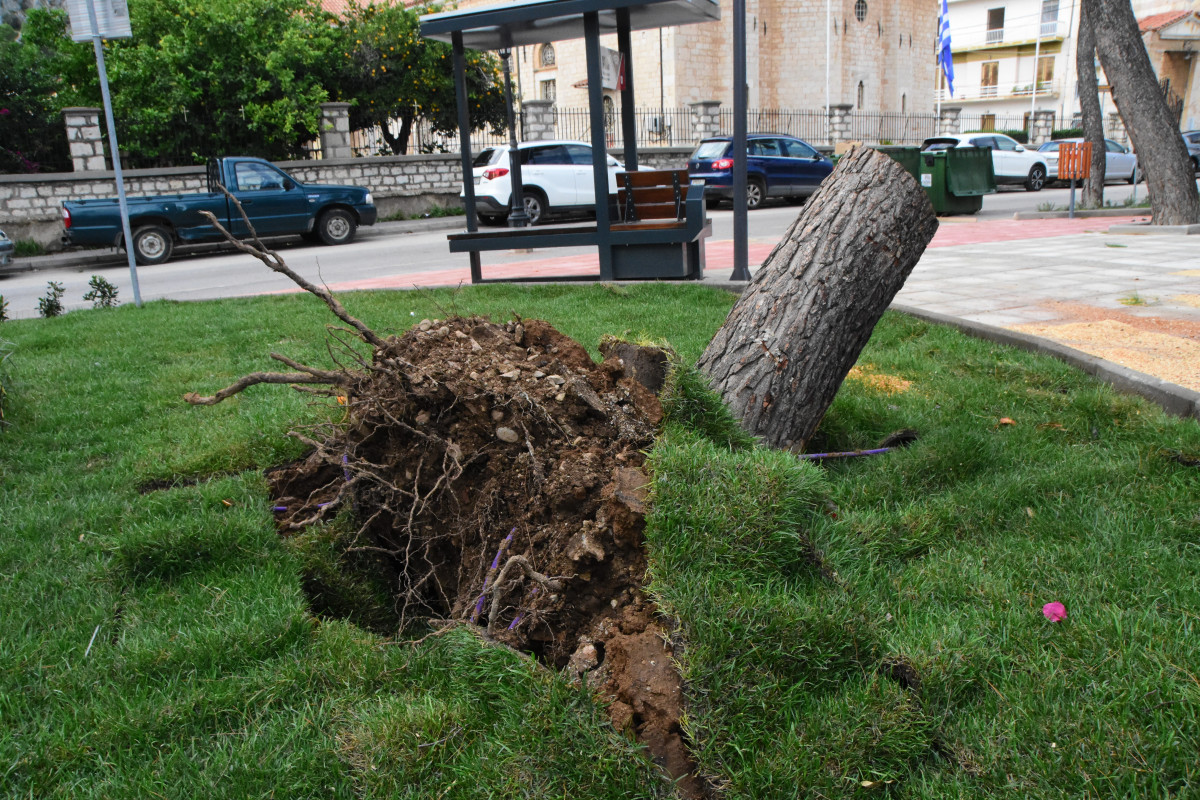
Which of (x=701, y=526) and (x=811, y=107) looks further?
(x=811, y=107)

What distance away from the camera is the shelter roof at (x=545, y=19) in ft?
27.8

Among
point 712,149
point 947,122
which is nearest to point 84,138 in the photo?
point 712,149

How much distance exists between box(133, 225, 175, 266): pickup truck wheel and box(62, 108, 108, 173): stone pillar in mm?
4999

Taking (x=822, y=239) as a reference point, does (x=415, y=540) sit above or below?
below

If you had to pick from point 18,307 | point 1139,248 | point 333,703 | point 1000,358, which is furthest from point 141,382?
point 1139,248

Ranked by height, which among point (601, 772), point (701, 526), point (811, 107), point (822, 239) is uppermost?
point (811, 107)

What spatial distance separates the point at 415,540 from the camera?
2986mm

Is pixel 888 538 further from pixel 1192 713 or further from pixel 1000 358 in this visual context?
pixel 1000 358

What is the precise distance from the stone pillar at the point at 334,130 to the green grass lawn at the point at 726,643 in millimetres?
20319

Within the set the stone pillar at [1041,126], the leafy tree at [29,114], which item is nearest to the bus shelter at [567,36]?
the leafy tree at [29,114]

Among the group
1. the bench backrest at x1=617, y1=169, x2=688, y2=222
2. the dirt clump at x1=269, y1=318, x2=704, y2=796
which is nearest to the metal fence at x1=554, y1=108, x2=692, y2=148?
the bench backrest at x1=617, y1=169, x2=688, y2=222

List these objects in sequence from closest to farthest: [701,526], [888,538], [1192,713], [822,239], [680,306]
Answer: [1192,713] → [701,526] → [888,538] → [822,239] → [680,306]

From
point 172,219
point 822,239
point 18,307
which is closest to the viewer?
point 822,239

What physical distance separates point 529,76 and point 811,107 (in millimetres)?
15048
